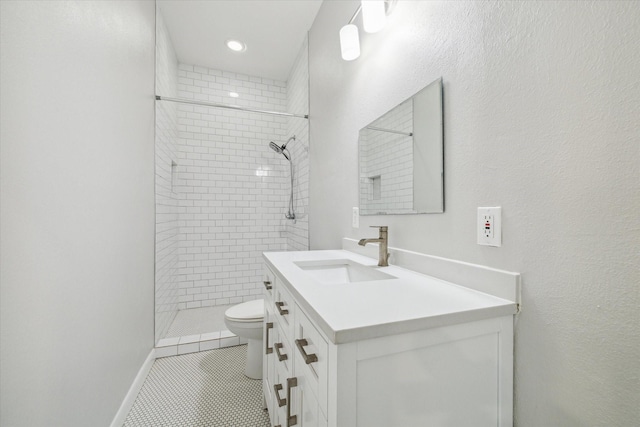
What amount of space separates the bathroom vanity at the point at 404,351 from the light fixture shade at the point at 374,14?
3.71ft

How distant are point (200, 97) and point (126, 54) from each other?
5.69ft

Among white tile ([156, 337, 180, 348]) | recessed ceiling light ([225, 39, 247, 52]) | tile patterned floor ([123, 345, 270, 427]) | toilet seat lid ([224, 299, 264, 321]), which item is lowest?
tile patterned floor ([123, 345, 270, 427])

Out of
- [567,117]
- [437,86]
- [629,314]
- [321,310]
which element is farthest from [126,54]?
[629,314]

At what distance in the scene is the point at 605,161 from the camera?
0.59 m

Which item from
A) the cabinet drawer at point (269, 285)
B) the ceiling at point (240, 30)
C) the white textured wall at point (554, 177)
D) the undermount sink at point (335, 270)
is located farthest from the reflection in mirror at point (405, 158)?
the ceiling at point (240, 30)

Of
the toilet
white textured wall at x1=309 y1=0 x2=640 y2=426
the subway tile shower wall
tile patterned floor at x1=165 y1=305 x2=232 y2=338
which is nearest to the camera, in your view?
Answer: white textured wall at x1=309 y1=0 x2=640 y2=426

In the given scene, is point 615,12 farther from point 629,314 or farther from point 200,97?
point 200,97

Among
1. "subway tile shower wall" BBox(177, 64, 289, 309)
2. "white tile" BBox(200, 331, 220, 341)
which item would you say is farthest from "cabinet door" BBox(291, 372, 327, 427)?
"subway tile shower wall" BBox(177, 64, 289, 309)

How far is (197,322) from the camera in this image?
106 inches

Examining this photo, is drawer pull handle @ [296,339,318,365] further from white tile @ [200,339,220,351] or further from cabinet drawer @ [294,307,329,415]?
white tile @ [200,339,220,351]

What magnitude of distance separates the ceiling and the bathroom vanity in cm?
238

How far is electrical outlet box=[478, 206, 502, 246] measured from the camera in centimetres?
81

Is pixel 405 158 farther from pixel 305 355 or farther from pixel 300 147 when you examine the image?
pixel 300 147

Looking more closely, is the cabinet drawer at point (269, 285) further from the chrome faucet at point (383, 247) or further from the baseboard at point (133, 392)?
the baseboard at point (133, 392)
